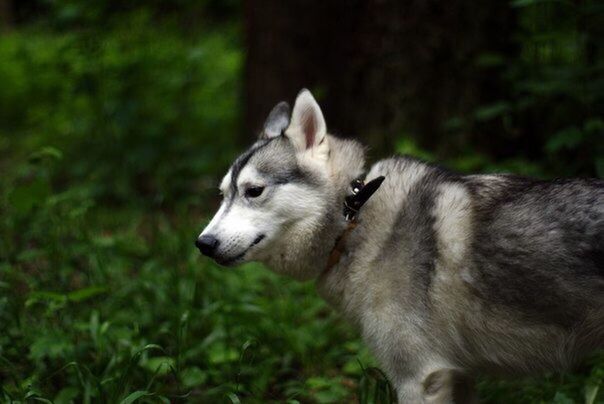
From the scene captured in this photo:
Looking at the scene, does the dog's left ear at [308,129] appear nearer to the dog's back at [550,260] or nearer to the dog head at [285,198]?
the dog head at [285,198]

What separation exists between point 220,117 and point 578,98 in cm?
467

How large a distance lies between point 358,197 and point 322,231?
0.77 feet

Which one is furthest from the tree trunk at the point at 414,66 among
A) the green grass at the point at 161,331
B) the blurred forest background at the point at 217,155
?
the green grass at the point at 161,331

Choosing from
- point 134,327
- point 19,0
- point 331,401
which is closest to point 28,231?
point 134,327

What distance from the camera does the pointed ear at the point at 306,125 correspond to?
366 centimetres

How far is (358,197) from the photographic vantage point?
3.55m

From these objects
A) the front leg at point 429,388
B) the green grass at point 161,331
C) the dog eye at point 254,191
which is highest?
the dog eye at point 254,191

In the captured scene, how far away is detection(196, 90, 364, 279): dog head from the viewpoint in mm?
3553

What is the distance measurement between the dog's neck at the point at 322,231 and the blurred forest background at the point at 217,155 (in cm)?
61

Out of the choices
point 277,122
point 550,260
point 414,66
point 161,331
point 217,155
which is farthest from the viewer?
point 217,155

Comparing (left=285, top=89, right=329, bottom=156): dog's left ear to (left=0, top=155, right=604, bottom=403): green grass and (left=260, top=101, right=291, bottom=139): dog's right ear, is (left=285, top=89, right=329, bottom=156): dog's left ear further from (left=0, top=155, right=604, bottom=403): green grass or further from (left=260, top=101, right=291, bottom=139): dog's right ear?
(left=0, top=155, right=604, bottom=403): green grass

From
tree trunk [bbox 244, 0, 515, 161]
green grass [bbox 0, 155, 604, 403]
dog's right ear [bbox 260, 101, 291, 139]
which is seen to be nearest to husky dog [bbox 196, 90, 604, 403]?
dog's right ear [bbox 260, 101, 291, 139]

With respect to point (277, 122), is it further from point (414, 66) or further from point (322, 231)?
point (414, 66)

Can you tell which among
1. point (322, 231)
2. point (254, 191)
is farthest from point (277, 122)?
point (322, 231)
